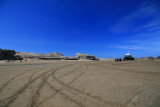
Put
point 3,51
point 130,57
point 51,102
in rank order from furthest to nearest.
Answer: point 3,51, point 130,57, point 51,102

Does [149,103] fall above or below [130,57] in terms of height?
below

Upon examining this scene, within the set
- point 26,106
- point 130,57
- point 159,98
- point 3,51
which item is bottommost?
point 26,106

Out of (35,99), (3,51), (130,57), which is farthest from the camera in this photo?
(3,51)

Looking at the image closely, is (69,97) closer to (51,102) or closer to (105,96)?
(51,102)

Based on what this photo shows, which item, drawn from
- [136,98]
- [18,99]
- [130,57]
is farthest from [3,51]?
[130,57]

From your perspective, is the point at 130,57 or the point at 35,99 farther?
the point at 130,57

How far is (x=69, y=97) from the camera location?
10.9 ft

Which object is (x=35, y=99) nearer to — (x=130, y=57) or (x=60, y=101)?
(x=60, y=101)

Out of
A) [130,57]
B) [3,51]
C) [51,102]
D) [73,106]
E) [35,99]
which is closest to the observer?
[73,106]

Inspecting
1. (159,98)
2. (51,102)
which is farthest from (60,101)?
(159,98)

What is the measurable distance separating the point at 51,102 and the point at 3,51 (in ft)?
171

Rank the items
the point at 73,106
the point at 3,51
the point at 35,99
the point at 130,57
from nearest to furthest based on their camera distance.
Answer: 1. the point at 73,106
2. the point at 35,99
3. the point at 130,57
4. the point at 3,51

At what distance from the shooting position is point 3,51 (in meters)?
40.4

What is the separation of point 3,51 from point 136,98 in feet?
179
